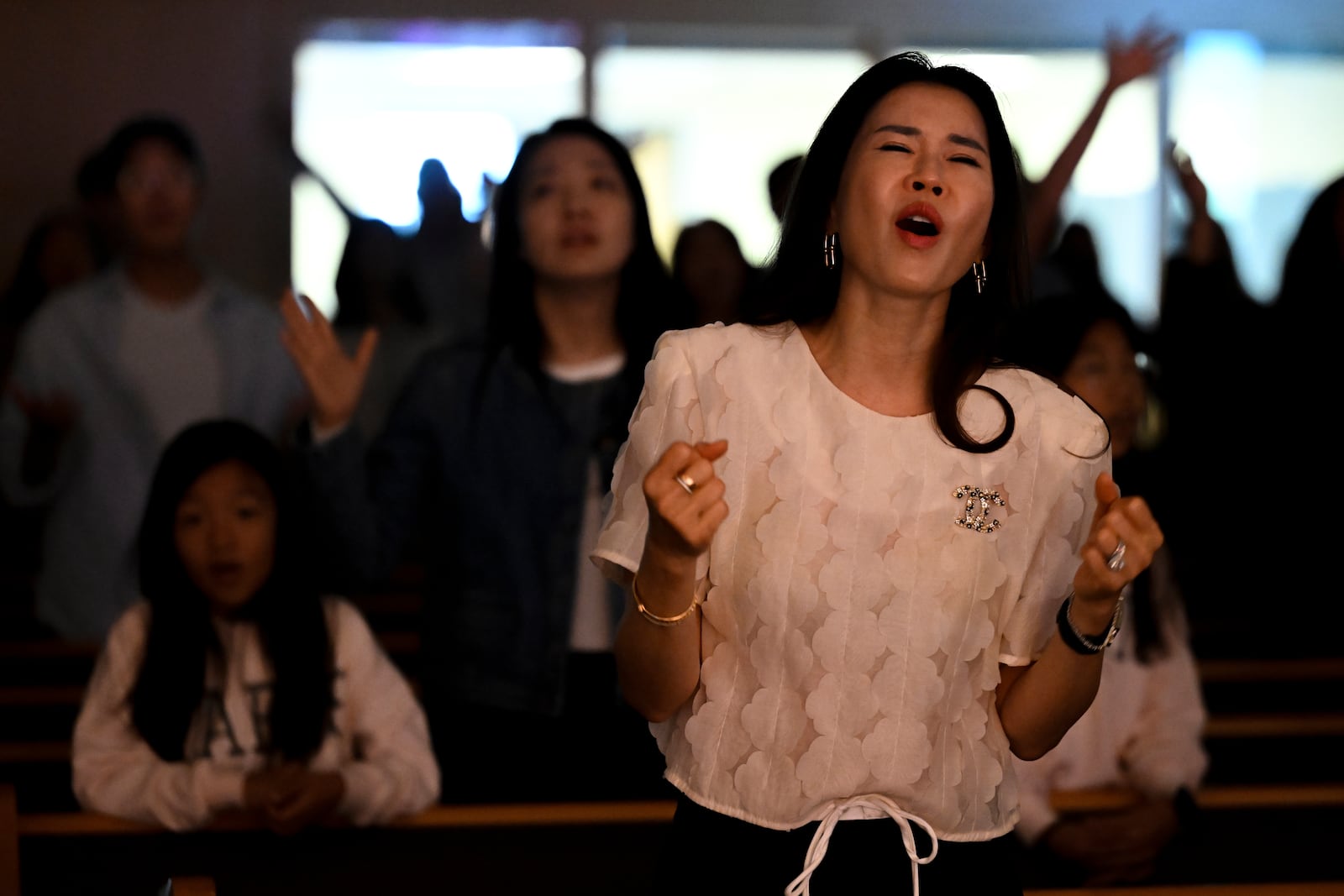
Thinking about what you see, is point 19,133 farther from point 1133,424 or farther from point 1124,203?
point 1133,424

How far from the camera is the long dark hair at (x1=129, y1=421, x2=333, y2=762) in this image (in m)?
2.45

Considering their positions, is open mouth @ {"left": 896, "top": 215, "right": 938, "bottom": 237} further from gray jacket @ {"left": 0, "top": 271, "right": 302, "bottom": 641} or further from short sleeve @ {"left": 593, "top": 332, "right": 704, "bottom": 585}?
gray jacket @ {"left": 0, "top": 271, "right": 302, "bottom": 641}

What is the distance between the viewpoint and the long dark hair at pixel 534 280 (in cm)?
255

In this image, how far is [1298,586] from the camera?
4629 millimetres

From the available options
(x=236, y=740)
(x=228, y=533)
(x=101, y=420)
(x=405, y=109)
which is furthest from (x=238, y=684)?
(x=405, y=109)

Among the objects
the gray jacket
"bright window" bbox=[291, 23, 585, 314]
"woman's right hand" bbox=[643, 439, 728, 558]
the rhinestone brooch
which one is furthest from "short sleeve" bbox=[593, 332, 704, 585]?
"bright window" bbox=[291, 23, 585, 314]

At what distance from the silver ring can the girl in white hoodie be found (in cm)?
141

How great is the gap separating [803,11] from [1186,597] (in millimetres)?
3592

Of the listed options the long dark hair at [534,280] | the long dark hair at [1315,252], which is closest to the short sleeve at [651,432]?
the long dark hair at [534,280]

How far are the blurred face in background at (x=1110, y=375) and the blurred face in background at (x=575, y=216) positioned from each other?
0.80 m

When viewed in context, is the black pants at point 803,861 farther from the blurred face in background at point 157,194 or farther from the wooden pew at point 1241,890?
the blurred face in background at point 157,194

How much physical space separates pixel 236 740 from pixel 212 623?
0.61 feet

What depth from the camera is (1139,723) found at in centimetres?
273

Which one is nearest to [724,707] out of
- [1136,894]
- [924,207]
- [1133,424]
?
[924,207]
